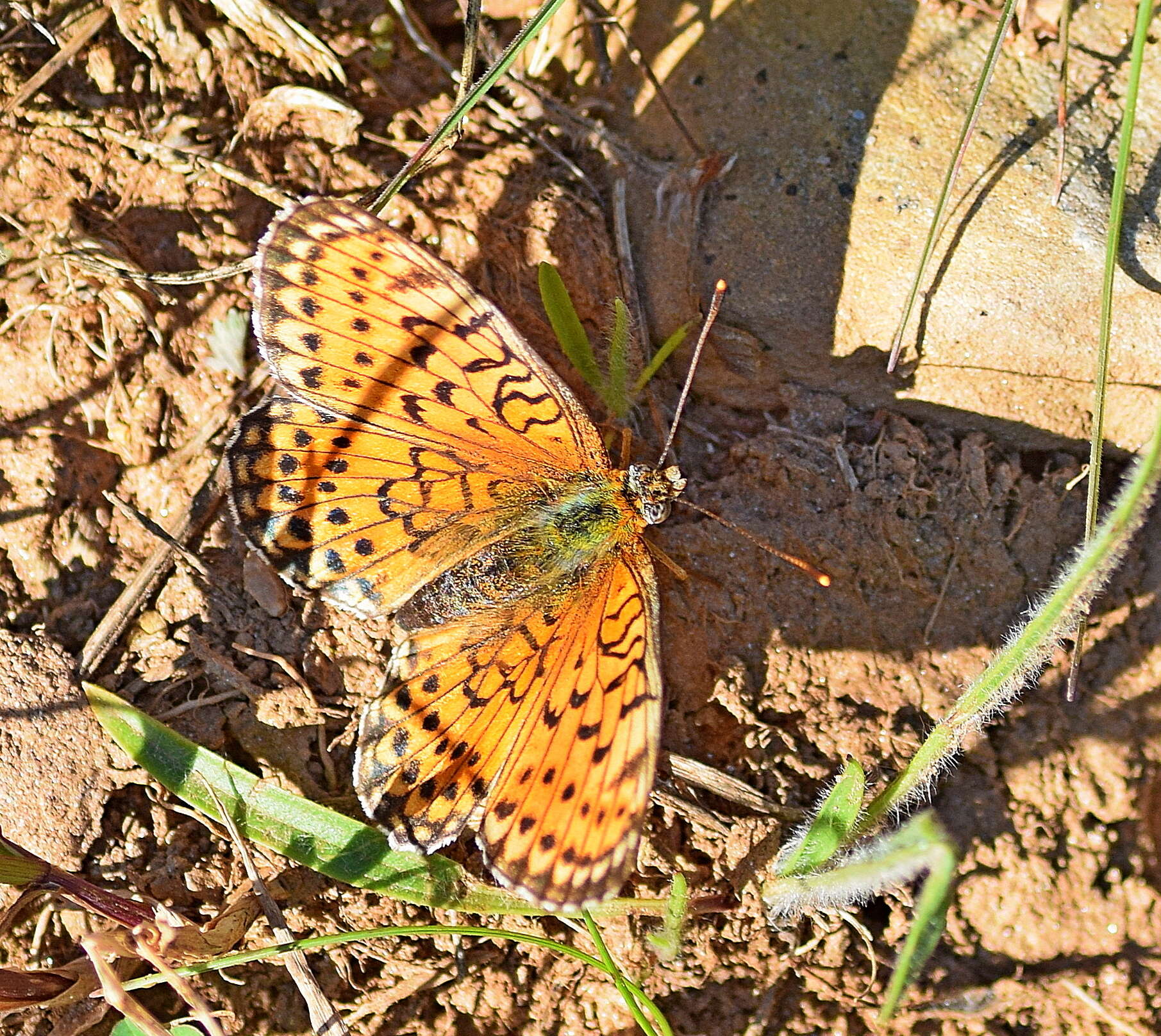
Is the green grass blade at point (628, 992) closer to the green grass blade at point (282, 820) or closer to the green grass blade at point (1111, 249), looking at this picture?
the green grass blade at point (282, 820)

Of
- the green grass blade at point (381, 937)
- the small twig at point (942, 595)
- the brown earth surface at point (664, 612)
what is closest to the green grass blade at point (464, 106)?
the brown earth surface at point (664, 612)

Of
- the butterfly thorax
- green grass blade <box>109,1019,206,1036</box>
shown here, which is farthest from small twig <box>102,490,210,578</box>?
green grass blade <box>109,1019,206,1036</box>

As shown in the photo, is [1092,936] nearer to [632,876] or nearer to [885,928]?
[885,928]

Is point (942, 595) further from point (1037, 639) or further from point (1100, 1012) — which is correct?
point (1100, 1012)

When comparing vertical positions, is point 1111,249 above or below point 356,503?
above

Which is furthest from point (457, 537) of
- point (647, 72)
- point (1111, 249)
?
point (1111, 249)

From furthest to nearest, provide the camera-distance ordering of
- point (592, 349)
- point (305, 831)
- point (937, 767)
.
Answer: point (592, 349) < point (305, 831) < point (937, 767)
